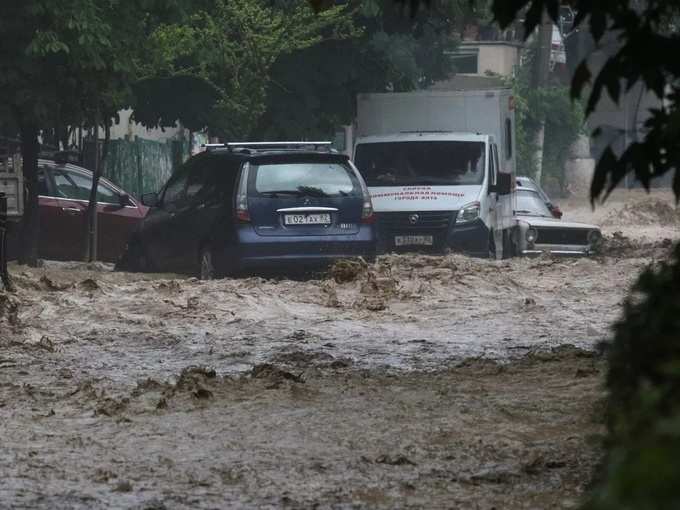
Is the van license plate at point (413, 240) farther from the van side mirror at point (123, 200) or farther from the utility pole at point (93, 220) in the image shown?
the utility pole at point (93, 220)

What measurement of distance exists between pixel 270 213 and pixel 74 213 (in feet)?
19.2

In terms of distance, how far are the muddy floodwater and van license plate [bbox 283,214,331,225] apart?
1.95ft

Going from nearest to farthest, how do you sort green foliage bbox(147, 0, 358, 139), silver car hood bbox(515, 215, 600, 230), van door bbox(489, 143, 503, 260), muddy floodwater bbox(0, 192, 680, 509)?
1. muddy floodwater bbox(0, 192, 680, 509)
2. van door bbox(489, 143, 503, 260)
3. silver car hood bbox(515, 215, 600, 230)
4. green foliage bbox(147, 0, 358, 139)

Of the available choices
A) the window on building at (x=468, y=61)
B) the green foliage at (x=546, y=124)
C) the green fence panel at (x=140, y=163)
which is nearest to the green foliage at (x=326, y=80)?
the green fence panel at (x=140, y=163)

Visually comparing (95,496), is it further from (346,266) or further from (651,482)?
(346,266)

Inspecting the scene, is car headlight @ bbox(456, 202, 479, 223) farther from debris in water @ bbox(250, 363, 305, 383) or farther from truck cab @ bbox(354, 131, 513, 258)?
debris in water @ bbox(250, 363, 305, 383)

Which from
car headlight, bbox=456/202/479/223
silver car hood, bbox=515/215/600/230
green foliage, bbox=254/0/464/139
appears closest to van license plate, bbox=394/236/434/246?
car headlight, bbox=456/202/479/223

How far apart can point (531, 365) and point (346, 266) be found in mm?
7193

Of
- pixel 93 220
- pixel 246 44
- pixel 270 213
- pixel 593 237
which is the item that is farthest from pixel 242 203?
pixel 246 44

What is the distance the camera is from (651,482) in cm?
225

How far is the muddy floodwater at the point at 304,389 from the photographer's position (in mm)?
7543

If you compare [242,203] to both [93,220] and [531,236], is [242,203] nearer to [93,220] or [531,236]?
[93,220]

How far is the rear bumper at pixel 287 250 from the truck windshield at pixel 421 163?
4.37 m

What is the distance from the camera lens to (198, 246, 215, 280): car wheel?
64.7 feet
